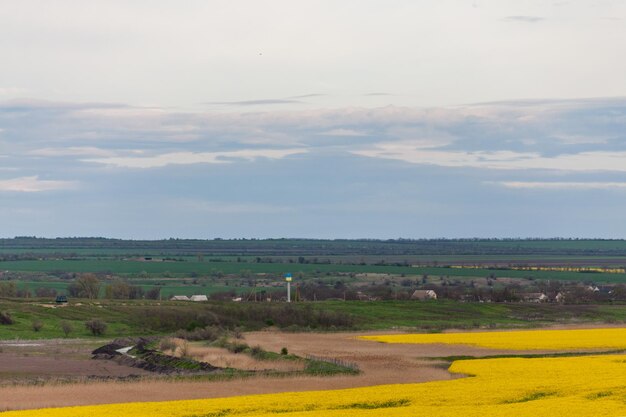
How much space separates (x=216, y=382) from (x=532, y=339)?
29559 mm

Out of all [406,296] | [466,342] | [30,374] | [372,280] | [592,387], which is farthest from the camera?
[372,280]

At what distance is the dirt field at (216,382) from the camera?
45250 millimetres

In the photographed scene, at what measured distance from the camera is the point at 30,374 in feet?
180

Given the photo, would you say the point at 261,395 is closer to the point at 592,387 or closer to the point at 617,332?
the point at 592,387

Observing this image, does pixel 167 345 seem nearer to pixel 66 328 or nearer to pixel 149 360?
pixel 149 360

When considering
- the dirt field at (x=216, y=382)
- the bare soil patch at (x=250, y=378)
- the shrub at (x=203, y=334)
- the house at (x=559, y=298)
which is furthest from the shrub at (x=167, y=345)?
the house at (x=559, y=298)

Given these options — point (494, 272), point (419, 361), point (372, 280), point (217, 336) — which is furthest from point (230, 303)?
point (494, 272)

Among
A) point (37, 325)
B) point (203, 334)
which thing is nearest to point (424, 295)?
point (203, 334)

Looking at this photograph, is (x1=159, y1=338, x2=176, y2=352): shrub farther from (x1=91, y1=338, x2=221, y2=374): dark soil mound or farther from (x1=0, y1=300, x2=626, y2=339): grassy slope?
(x1=0, y1=300, x2=626, y2=339): grassy slope

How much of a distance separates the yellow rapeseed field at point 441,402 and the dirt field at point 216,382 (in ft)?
12.6

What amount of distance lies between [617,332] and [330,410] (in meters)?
47.0

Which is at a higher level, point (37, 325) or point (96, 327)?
point (37, 325)

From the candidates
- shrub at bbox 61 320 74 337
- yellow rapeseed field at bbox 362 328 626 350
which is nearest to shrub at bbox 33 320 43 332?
shrub at bbox 61 320 74 337

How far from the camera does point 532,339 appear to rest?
7369 cm
